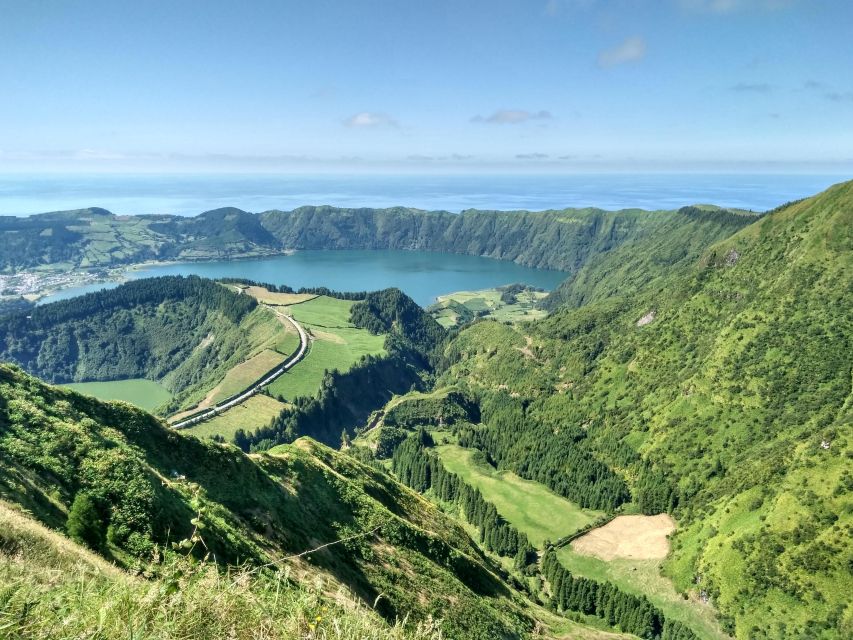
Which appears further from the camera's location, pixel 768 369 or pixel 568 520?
pixel 768 369

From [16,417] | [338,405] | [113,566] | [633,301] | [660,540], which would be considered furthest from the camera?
[633,301]

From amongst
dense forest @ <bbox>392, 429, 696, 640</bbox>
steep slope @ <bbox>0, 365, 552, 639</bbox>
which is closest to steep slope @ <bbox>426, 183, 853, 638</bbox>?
dense forest @ <bbox>392, 429, 696, 640</bbox>

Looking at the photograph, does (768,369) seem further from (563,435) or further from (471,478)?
(471,478)

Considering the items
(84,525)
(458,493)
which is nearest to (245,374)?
(458,493)

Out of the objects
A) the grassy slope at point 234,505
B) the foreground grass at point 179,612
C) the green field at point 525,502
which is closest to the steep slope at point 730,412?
the green field at point 525,502

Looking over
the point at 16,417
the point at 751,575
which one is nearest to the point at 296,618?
the point at 16,417

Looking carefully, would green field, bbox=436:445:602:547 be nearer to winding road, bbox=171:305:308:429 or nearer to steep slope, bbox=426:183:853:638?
steep slope, bbox=426:183:853:638

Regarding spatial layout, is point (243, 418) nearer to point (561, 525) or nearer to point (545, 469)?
point (545, 469)

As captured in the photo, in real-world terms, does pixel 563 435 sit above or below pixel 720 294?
below
